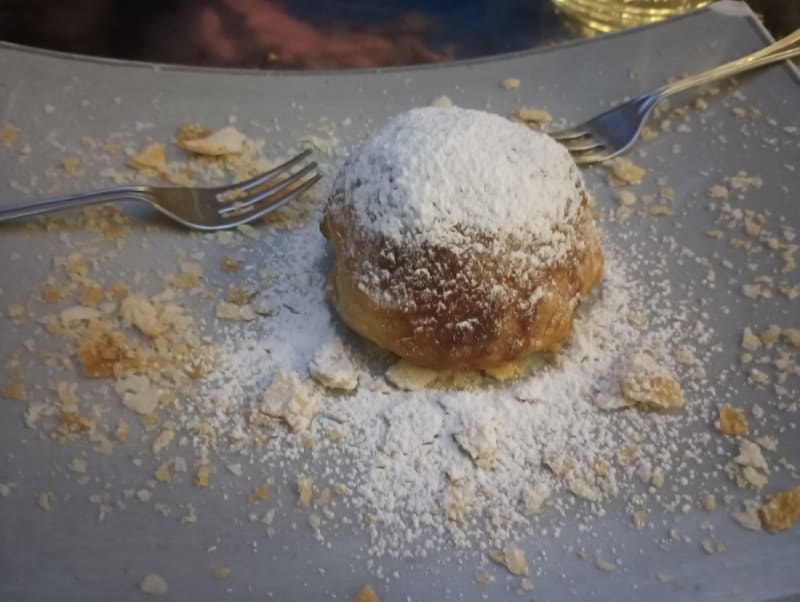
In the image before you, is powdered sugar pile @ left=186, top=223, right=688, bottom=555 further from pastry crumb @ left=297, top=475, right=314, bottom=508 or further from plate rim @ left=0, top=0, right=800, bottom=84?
plate rim @ left=0, top=0, right=800, bottom=84

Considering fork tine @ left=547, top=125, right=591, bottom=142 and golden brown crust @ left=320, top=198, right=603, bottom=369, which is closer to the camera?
golden brown crust @ left=320, top=198, right=603, bottom=369

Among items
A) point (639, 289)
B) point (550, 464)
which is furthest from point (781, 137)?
point (550, 464)

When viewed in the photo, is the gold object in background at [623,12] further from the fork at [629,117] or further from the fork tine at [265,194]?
the fork tine at [265,194]

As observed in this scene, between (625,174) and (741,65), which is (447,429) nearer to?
(625,174)

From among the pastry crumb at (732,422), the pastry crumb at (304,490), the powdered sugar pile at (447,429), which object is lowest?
the pastry crumb at (304,490)

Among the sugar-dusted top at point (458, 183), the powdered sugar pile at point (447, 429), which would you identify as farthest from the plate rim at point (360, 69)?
the powdered sugar pile at point (447, 429)

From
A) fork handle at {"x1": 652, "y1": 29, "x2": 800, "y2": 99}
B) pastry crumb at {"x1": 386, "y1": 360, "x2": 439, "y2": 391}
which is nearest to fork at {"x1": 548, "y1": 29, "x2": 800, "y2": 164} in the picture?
fork handle at {"x1": 652, "y1": 29, "x2": 800, "y2": 99}

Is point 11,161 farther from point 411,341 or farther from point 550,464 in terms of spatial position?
point 550,464
